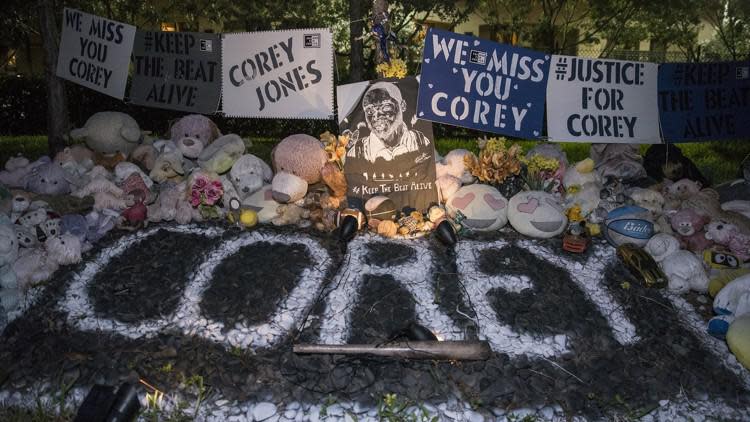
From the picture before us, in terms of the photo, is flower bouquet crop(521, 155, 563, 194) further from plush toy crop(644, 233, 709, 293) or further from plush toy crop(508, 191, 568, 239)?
plush toy crop(644, 233, 709, 293)

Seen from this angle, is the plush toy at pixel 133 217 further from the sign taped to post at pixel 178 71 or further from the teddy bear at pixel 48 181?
the sign taped to post at pixel 178 71

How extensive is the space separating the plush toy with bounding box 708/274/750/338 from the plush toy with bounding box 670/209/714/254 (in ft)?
2.25

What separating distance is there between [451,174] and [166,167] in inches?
108

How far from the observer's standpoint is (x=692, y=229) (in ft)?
14.5

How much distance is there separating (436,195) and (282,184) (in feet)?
4.72

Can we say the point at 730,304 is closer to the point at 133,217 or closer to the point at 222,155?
the point at 222,155

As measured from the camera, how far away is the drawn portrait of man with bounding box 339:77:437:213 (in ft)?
16.5

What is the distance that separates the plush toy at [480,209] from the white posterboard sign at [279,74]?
5.00 feet

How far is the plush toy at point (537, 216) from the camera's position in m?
4.65

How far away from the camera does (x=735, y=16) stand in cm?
1241

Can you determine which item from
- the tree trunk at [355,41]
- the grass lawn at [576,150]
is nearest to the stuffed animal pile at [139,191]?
the tree trunk at [355,41]

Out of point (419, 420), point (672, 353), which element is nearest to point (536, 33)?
point (672, 353)

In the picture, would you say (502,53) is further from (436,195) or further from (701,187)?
(701,187)

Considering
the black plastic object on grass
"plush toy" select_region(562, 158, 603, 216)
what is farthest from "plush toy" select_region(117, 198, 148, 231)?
"plush toy" select_region(562, 158, 603, 216)
